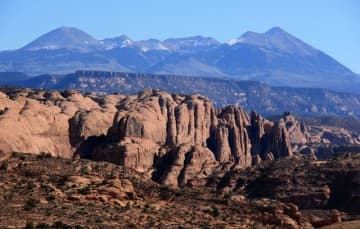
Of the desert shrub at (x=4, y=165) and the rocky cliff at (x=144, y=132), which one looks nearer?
the desert shrub at (x=4, y=165)

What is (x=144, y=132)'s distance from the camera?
134 meters

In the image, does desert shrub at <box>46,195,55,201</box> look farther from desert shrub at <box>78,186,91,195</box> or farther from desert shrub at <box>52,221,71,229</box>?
desert shrub at <box>52,221,71,229</box>

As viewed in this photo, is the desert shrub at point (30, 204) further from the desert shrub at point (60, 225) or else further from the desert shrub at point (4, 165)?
the desert shrub at point (4, 165)

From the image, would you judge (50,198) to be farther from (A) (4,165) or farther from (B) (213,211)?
(A) (4,165)

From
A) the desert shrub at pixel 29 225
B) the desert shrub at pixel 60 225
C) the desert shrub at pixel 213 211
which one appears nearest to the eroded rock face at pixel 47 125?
the desert shrub at pixel 213 211

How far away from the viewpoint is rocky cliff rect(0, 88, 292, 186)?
11838cm

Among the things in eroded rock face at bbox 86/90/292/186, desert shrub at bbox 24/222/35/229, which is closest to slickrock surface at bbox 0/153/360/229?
desert shrub at bbox 24/222/35/229

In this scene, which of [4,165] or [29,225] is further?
[4,165]

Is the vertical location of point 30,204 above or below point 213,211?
above

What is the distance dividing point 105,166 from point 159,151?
46750 millimetres

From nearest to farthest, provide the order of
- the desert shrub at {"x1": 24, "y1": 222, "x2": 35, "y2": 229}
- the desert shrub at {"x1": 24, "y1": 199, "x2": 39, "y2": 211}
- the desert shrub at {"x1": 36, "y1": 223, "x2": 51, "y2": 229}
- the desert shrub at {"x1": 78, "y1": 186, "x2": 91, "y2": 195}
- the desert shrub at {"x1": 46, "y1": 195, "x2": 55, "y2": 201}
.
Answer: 1. the desert shrub at {"x1": 24, "y1": 222, "x2": 35, "y2": 229}
2. the desert shrub at {"x1": 36, "y1": 223, "x2": 51, "y2": 229}
3. the desert shrub at {"x1": 24, "y1": 199, "x2": 39, "y2": 211}
4. the desert shrub at {"x1": 46, "y1": 195, "x2": 55, "y2": 201}
5. the desert shrub at {"x1": 78, "y1": 186, "x2": 91, "y2": 195}

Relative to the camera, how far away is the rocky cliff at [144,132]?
11838 cm

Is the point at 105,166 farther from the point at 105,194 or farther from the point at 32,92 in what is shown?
the point at 32,92

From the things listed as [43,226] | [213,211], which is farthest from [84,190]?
[43,226]
